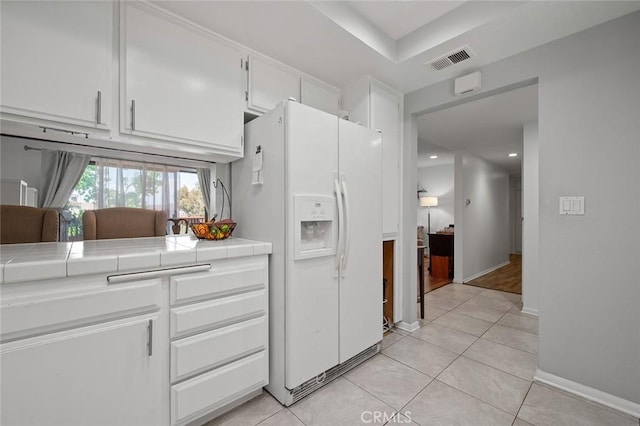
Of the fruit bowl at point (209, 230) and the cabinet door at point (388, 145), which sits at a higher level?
the cabinet door at point (388, 145)

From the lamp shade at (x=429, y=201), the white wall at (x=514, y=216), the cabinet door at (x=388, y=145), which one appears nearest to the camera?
the cabinet door at (x=388, y=145)

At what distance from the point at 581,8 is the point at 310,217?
206 cm

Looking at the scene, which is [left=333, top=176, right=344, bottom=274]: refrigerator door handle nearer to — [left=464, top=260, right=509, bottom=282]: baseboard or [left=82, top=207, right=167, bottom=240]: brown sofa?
[left=82, top=207, right=167, bottom=240]: brown sofa

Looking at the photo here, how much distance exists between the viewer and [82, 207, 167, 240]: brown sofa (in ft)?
5.40

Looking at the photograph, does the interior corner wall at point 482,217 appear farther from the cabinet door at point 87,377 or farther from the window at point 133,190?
the cabinet door at point 87,377

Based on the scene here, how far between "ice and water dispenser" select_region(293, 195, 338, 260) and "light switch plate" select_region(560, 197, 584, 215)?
158 cm

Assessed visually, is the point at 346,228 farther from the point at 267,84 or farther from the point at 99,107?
the point at 99,107

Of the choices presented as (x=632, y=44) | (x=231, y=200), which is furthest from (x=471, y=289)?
(x=231, y=200)

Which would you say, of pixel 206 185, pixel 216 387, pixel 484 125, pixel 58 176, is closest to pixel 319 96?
pixel 206 185

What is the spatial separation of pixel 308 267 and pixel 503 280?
188 inches

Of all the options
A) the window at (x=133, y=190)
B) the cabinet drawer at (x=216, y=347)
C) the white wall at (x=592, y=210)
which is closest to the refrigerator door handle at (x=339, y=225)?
the cabinet drawer at (x=216, y=347)

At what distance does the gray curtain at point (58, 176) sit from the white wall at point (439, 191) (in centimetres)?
745

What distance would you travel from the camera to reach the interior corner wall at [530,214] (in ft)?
10.8

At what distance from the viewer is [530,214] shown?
11.2 ft
